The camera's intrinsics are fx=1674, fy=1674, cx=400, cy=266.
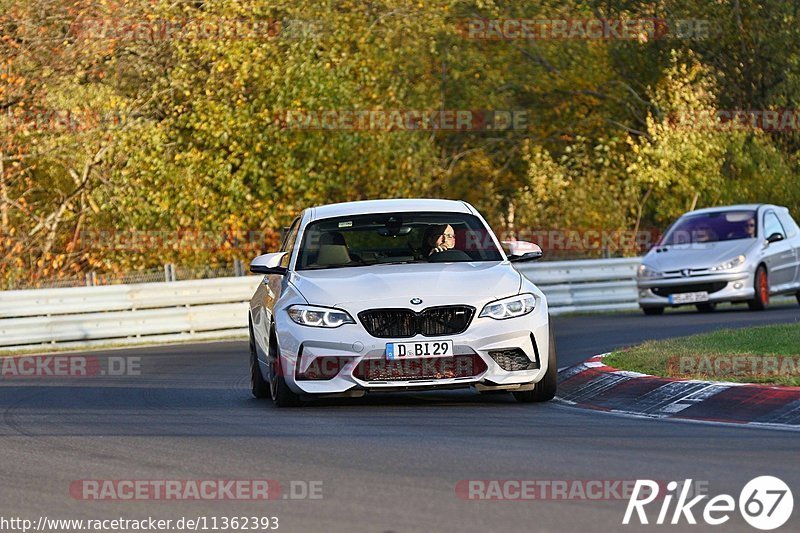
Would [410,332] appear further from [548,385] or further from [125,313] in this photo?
[125,313]

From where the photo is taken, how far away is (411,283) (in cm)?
1210

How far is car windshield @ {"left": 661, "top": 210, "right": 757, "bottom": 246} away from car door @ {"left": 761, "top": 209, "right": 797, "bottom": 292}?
0.27m

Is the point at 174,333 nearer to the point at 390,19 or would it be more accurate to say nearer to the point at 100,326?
the point at 100,326

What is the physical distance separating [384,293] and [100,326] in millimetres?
14097

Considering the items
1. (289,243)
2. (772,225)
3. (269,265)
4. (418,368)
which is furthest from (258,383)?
(772,225)

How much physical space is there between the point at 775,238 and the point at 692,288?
68.2 inches

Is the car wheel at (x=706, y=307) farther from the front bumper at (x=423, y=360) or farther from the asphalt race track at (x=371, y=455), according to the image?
the front bumper at (x=423, y=360)

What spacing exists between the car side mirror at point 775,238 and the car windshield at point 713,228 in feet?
0.83

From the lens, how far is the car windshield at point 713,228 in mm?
25969

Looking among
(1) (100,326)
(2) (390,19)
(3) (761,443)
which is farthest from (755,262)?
(2) (390,19)

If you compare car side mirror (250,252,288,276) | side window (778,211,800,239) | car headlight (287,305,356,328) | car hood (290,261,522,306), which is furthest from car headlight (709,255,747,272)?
car headlight (287,305,356,328)

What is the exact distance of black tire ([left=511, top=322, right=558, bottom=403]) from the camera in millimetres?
12180

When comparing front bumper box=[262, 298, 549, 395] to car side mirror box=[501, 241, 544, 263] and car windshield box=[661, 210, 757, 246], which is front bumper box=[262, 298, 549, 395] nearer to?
car side mirror box=[501, 241, 544, 263]

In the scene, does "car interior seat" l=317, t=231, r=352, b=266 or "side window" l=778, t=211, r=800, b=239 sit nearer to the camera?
"car interior seat" l=317, t=231, r=352, b=266
